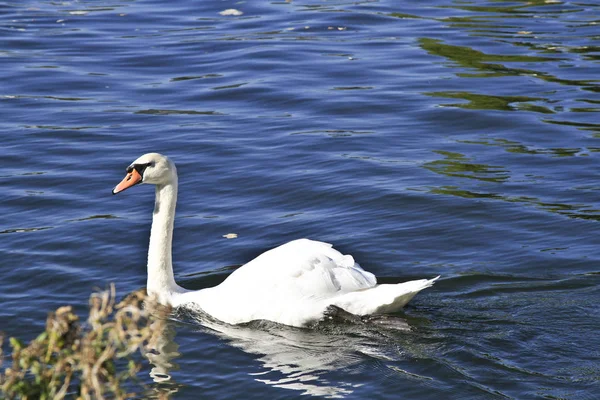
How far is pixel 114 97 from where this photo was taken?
51.8 ft

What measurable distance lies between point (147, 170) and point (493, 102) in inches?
271

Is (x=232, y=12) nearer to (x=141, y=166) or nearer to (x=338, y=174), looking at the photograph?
(x=338, y=174)

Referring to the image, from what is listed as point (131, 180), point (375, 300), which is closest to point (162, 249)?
point (131, 180)

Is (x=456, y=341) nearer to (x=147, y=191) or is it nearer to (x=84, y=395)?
(x=84, y=395)

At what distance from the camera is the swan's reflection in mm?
7562

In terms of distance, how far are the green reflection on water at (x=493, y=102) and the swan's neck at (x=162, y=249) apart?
629cm

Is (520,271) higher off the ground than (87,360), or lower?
lower

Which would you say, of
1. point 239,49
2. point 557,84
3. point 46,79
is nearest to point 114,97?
point 46,79

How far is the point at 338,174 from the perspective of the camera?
1237 cm

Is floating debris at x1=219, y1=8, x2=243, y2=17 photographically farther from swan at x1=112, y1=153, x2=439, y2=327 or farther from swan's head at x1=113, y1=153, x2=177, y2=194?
swan at x1=112, y1=153, x2=439, y2=327

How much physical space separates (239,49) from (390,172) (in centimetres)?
674

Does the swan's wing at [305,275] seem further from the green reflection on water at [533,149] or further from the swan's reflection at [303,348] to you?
the green reflection on water at [533,149]

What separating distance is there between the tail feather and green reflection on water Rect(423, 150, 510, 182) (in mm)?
3876

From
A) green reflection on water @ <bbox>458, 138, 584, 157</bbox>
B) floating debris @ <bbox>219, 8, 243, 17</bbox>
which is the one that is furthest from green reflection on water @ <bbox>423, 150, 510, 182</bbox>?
floating debris @ <bbox>219, 8, 243, 17</bbox>
